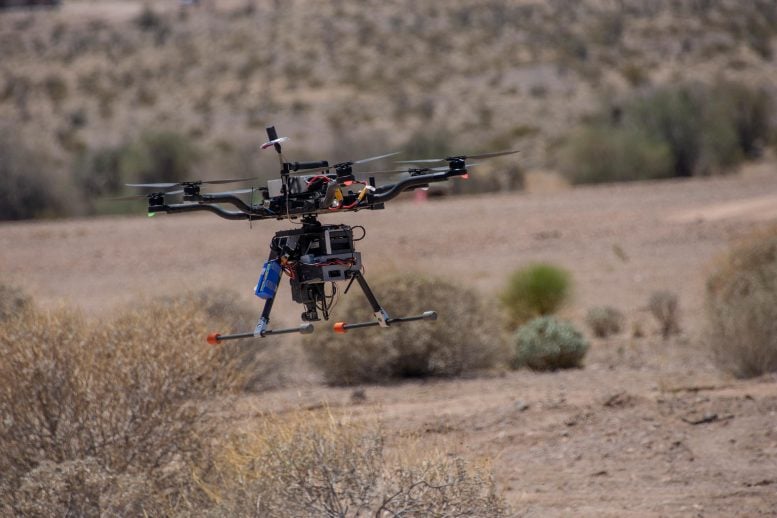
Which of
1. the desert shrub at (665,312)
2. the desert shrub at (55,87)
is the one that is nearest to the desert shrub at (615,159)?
the desert shrub at (665,312)

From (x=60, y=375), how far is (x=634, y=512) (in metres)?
5.13

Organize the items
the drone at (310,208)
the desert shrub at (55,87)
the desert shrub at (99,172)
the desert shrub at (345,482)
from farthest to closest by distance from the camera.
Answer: the desert shrub at (55,87)
the desert shrub at (99,172)
the desert shrub at (345,482)
the drone at (310,208)

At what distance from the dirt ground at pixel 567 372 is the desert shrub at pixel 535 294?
2.42ft

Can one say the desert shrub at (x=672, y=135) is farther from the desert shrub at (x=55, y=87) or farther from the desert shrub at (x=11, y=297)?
the desert shrub at (x=55, y=87)

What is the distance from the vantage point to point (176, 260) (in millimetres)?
30062

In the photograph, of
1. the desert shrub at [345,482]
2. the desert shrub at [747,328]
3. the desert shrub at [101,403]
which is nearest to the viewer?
the desert shrub at [345,482]

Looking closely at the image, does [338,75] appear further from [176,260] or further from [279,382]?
[279,382]

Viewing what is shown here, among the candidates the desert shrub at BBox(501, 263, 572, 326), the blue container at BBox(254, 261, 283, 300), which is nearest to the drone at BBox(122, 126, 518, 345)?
the blue container at BBox(254, 261, 283, 300)

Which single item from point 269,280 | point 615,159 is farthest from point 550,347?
point 615,159

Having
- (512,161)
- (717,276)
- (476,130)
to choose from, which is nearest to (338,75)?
(476,130)

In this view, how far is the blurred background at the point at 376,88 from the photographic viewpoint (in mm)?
47625

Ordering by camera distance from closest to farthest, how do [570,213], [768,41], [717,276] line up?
[717,276] → [570,213] → [768,41]

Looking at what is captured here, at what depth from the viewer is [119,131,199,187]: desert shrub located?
50.2 metres

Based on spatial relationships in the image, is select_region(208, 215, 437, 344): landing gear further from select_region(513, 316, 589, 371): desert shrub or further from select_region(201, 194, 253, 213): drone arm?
select_region(513, 316, 589, 371): desert shrub
